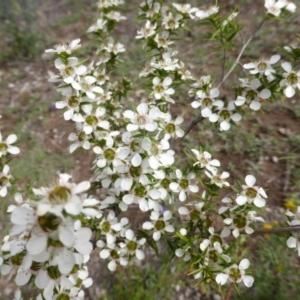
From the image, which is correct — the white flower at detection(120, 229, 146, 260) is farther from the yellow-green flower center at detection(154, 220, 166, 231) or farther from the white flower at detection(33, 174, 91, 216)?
the white flower at detection(33, 174, 91, 216)

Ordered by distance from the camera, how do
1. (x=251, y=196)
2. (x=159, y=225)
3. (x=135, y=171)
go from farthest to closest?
(x=159, y=225) → (x=251, y=196) → (x=135, y=171)

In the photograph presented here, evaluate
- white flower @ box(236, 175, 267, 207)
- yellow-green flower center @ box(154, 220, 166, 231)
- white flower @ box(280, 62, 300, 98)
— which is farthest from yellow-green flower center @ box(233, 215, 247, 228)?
white flower @ box(280, 62, 300, 98)

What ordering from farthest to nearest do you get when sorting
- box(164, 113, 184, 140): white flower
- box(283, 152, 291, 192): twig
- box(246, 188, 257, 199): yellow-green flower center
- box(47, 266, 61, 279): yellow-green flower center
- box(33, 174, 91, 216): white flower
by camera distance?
1. box(283, 152, 291, 192): twig
2. box(164, 113, 184, 140): white flower
3. box(246, 188, 257, 199): yellow-green flower center
4. box(47, 266, 61, 279): yellow-green flower center
5. box(33, 174, 91, 216): white flower

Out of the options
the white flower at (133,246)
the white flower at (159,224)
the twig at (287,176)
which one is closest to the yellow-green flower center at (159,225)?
the white flower at (159,224)

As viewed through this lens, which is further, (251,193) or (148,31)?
(148,31)

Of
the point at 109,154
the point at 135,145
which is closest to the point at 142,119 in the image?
the point at 135,145

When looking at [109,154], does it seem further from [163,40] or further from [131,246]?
[163,40]

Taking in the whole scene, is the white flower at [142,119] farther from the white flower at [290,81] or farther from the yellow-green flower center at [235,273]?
the yellow-green flower center at [235,273]

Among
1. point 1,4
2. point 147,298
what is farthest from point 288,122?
point 1,4

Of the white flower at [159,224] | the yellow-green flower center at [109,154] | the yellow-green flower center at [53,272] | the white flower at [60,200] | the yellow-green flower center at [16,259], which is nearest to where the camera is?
the white flower at [60,200]
